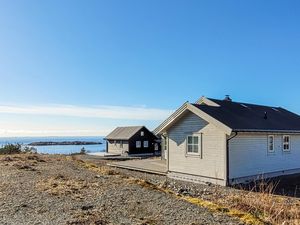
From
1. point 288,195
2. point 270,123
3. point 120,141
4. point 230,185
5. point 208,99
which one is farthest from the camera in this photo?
point 120,141

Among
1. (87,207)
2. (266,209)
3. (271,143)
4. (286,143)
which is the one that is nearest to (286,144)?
(286,143)

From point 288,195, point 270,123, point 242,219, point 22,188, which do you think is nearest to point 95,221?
point 242,219

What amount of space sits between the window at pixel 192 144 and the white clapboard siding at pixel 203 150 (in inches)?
9.9

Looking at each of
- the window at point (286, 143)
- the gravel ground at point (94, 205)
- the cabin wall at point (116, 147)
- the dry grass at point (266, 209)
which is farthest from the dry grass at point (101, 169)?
the cabin wall at point (116, 147)

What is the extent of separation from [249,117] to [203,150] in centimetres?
362

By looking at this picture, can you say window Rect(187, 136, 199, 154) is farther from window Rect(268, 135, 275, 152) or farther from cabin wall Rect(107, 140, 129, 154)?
cabin wall Rect(107, 140, 129, 154)

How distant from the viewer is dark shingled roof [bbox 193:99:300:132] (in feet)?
52.4

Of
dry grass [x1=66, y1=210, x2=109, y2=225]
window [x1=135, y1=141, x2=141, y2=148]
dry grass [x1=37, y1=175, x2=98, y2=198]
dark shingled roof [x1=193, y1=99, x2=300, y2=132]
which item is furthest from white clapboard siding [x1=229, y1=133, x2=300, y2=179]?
window [x1=135, y1=141, x2=141, y2=148]

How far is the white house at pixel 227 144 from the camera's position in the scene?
15.4 m

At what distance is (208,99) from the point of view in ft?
65.4

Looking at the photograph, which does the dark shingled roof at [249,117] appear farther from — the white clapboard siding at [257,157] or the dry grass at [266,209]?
the dry grass at [266,209]

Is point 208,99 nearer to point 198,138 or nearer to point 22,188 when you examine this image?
point 198,138

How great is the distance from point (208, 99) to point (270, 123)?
3.65 metres

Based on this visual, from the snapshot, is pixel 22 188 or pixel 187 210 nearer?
pixel 187 210
